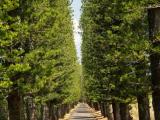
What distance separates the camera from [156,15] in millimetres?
16359

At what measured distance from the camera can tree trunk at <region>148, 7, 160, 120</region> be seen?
16406mm

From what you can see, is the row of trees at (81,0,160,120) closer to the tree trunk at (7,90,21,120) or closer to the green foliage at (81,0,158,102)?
the green foliage at (81,0,158,102)

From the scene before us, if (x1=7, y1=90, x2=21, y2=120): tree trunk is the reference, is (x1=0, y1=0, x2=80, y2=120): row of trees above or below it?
above

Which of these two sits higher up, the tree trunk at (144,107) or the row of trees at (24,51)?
the row of trees at (24,51)

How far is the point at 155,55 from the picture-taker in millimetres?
17641

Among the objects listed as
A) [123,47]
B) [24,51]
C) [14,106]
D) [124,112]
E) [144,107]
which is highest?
[123,47]

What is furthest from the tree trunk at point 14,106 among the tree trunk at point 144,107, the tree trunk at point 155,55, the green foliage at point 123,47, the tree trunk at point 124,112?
the tree trunk at point 124,112

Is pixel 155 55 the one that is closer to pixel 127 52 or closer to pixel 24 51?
pixel 127 52

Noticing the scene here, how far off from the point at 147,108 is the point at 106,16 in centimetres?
694

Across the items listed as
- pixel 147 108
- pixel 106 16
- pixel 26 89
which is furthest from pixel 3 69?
pixel 106 16

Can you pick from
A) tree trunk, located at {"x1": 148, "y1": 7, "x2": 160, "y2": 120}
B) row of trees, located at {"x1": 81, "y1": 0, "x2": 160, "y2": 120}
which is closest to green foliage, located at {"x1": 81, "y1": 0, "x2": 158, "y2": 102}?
row of trees, located at {"x1": 81, "y1": 0, "x2": 160, "y2": 120}

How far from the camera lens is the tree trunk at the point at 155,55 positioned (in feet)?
53.8

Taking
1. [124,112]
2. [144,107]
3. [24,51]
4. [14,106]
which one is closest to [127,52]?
[24,51]

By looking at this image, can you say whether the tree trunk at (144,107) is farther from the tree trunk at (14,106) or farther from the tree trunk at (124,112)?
the tree trunk at (14,106)
